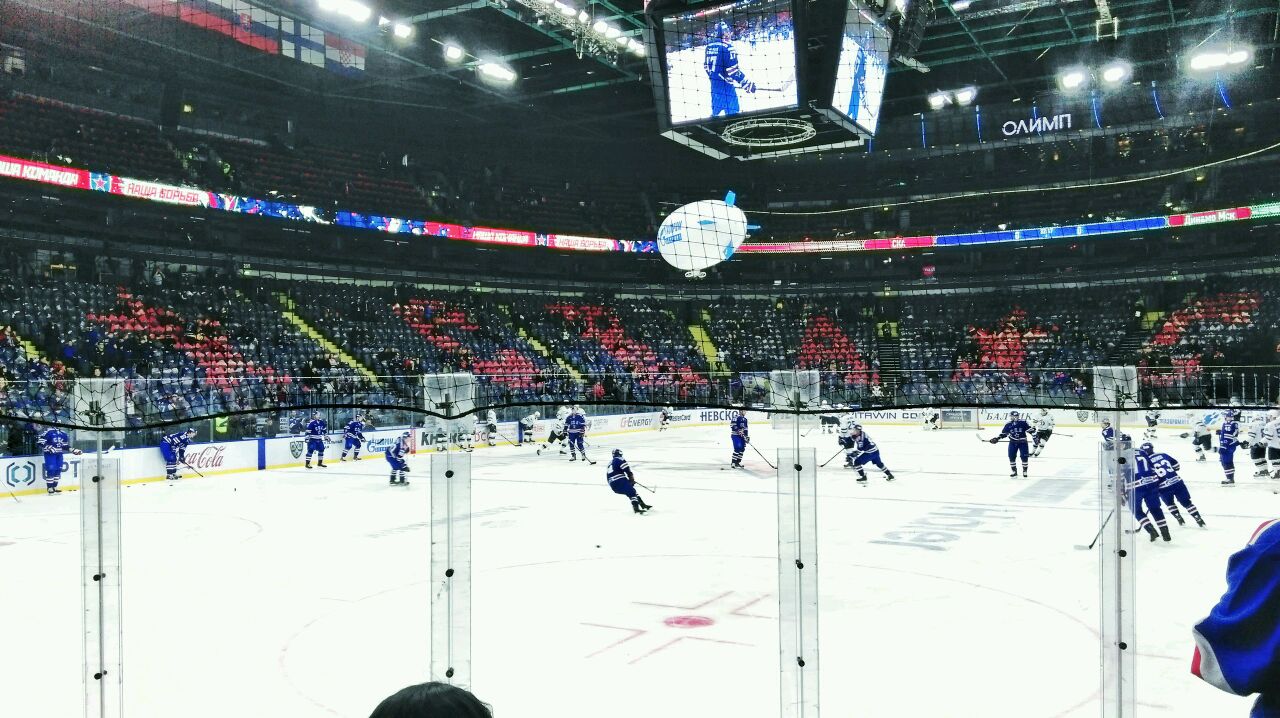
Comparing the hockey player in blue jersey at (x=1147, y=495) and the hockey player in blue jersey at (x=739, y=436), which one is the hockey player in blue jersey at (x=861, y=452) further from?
the hockey player in blue jersey at (x=1147, y=495)

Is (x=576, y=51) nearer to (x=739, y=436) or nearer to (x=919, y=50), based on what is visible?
(x=919, y=50)

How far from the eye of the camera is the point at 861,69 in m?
17.0

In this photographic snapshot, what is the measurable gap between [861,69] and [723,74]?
101 inches

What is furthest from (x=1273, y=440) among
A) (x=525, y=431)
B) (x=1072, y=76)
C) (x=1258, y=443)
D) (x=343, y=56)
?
(x=343, y=56)

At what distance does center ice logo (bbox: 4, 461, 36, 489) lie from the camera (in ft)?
51.2

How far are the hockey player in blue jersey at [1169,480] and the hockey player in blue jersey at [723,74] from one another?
8.91 m

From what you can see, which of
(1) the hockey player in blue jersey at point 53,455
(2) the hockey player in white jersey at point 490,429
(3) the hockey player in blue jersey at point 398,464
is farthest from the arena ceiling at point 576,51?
(1) the hockey player in blue jersey at point 53,455

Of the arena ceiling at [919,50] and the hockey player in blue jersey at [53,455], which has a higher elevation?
the arena ceiling at [919,50]

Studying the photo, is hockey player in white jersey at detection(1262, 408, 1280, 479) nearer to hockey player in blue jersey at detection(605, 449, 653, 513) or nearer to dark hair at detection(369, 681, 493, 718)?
hockey player in blue jersey at detection(605, 449, 653, 513)

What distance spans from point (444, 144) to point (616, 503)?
2661 cm

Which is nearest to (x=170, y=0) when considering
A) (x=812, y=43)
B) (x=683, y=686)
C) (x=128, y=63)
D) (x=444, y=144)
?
(x=128, y=63)

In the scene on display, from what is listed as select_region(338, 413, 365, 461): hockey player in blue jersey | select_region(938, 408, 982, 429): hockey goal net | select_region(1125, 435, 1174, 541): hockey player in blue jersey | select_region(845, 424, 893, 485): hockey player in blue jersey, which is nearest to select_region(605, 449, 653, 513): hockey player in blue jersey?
select_region(845, 424, 893, 485): hockey player in blue jersey

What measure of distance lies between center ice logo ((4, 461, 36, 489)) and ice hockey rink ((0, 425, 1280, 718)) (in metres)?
0.57

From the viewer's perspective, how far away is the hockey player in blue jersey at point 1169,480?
10047 millimetres
